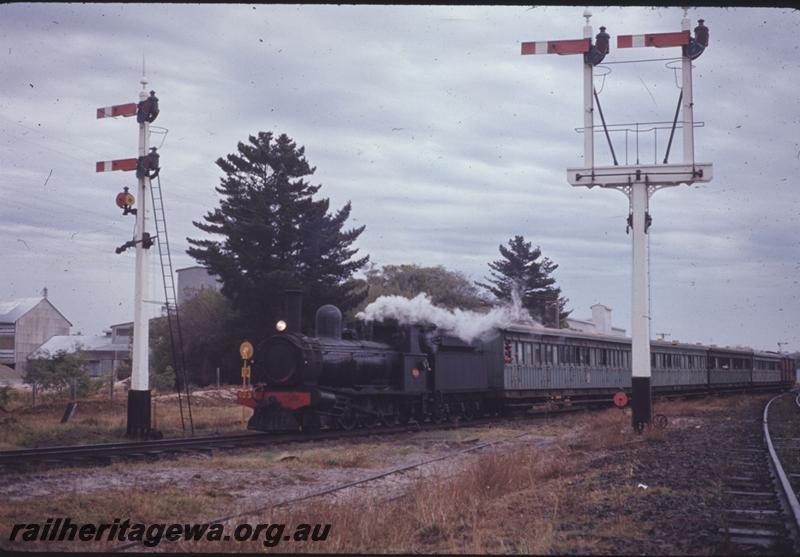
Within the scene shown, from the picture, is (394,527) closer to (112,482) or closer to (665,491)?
(665,491)

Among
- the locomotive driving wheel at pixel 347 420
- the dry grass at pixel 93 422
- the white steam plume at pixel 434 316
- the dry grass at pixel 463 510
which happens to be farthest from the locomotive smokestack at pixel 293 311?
the dry grass at pixel 463 510

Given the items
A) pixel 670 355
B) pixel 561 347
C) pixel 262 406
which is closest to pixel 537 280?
pixel 670 355

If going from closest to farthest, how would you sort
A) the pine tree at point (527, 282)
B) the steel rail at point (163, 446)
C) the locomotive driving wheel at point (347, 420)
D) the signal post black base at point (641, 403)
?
the steel rail at point (163, 446), the signal post black base at point (641, 403), the locomotive driving wheel at point (347, 420), the pine tree at point (527, 282)

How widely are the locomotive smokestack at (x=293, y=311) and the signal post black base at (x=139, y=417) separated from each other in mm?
3883

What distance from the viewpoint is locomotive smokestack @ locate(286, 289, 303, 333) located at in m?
20.7

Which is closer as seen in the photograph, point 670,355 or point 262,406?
point 262,406

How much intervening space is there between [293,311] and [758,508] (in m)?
13.3

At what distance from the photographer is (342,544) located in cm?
807

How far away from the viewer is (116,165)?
66.8 ft

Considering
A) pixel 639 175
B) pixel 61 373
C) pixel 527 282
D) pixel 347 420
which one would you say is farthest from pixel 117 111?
pixel 527 282

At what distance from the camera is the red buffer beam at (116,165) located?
791 inches

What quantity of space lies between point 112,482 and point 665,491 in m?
8.02

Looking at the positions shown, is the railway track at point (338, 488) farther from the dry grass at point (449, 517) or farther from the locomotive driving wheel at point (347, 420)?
the locomotive driving wheel at point (347, 420)

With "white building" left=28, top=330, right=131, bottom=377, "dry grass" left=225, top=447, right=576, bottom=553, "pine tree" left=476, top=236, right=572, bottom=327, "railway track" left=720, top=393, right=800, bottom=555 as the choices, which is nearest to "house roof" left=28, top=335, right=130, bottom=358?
"white building" left=28, top=330, right=131, bottom=377
